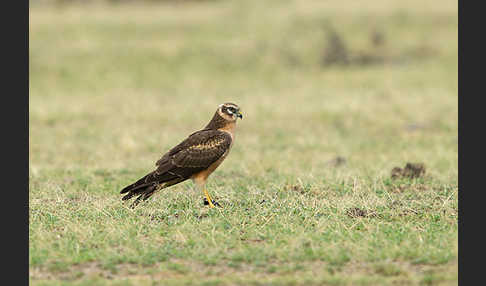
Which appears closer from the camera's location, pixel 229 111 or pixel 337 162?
pixel 229 111

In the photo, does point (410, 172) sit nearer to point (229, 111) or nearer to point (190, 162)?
point (229, 111)

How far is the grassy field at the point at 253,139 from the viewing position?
287 inches

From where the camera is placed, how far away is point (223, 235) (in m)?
7.84

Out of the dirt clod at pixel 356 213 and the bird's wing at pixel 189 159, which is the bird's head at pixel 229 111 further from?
the dirt clod at pixel 356 213

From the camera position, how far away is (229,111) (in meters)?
9.67

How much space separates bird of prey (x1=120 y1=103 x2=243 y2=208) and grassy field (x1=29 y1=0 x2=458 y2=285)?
27cm

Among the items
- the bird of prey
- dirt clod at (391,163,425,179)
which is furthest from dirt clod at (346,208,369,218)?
dirt clod at (391,163,425,179)

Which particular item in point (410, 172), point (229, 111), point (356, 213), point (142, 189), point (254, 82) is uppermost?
point (254, 82)

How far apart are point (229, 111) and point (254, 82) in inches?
648

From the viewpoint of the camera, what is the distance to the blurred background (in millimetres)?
15727

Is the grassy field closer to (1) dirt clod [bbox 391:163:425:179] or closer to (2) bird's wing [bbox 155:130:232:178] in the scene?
(1) dirt clod [bbox 391:163:425:179]

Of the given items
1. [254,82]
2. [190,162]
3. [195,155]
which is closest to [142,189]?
[190,162]

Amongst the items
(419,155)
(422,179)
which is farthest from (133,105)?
(422,179)

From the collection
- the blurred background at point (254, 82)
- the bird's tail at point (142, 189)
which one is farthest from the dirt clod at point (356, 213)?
the blurred background at point (254, 82)
